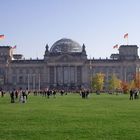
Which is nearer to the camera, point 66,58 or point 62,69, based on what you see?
point 66,58

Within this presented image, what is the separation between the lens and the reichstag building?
184250mm

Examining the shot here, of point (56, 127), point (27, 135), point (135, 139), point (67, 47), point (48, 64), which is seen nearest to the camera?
point (135, 139)

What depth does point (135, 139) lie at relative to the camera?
18.2 m

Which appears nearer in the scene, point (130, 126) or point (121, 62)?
point (130, 126)

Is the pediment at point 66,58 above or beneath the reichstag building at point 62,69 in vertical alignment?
above

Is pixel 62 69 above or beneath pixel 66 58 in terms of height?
beneath

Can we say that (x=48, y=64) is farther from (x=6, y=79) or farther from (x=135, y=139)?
(x=135, y=139)

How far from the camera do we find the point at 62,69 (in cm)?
18575

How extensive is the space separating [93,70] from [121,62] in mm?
11152

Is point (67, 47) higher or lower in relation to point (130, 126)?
higher

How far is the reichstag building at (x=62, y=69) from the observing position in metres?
184

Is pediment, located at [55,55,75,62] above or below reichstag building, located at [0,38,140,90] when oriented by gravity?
above

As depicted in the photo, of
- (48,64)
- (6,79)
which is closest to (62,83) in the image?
(48,64)

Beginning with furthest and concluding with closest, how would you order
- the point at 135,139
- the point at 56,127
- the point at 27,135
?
the point at 56,127, the point at 27,135, the point at 135,139
